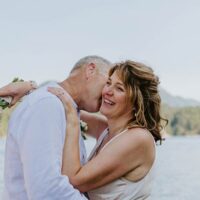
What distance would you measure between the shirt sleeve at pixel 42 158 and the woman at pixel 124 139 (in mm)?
160

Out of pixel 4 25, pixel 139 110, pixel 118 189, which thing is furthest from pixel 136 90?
pixel 4 25

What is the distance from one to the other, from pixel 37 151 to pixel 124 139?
46 cm

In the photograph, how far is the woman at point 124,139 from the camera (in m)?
2.24

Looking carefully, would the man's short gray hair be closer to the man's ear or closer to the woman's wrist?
the man's ear

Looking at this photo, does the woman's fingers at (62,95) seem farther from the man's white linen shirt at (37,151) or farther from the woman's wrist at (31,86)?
the woman's wrist at (31,86)

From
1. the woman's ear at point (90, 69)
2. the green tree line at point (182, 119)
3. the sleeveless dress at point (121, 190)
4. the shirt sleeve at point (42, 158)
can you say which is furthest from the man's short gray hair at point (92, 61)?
the green tree line at point (182, 119)

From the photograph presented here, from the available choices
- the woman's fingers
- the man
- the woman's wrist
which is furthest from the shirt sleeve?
the woman's wrist

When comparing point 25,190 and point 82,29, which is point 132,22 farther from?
point 25,190

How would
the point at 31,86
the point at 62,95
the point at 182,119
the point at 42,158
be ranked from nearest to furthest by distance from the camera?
the point at 42,158, the point at 62,95, the point at 31,86, the point at 182,119

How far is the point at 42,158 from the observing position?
6.55 feet

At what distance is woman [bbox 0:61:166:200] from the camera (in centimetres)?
224

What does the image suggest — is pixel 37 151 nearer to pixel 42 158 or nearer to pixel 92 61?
pixel 42 158

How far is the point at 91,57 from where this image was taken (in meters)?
2.39

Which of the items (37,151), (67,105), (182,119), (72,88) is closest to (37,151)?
(37,151)
